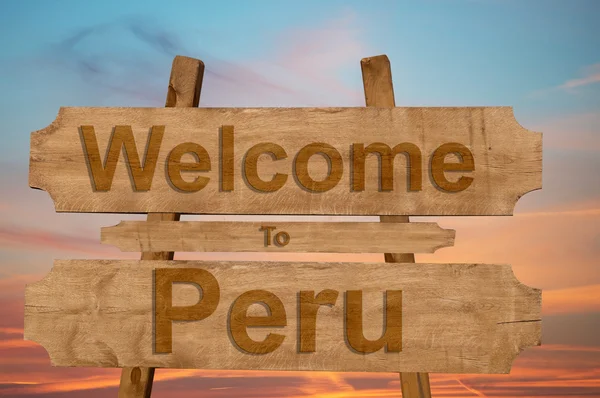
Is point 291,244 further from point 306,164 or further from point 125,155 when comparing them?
point 125,155

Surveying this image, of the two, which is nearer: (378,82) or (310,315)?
(310,315)

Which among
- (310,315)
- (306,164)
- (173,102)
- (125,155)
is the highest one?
(173,102)

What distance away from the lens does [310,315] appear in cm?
480

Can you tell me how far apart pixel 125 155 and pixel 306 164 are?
1.28 metres

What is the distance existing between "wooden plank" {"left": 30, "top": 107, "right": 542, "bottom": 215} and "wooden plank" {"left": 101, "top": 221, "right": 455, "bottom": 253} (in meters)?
0.12

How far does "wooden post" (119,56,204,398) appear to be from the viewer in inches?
195

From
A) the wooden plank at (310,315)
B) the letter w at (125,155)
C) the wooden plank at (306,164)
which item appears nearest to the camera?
the wooden plank at (310,315)

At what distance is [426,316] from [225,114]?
194cm

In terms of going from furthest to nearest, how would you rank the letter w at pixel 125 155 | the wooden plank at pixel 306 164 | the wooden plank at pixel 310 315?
the letter w at pixel 125 155 → the wooden plank at pixel 306 164 → the wooden plank at pixel 310 315

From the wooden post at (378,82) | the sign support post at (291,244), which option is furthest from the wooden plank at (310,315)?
the wooden post at (378,82)

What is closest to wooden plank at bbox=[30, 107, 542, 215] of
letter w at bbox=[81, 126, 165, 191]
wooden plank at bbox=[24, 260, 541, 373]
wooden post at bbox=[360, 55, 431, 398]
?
letter w at bbox=[81, 126, 165, 191]

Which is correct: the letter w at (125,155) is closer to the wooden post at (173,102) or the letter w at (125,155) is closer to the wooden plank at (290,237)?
the wooden post at (173,102)

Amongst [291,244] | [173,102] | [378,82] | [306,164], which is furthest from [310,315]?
[173,102]

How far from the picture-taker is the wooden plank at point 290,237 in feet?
15.7
